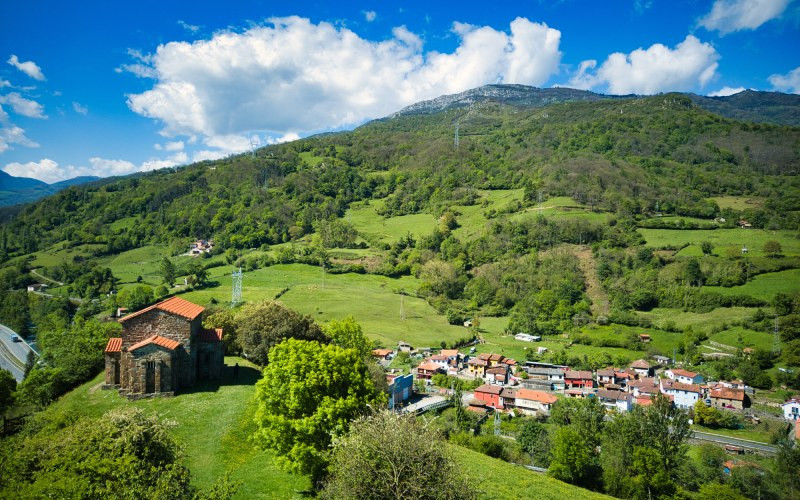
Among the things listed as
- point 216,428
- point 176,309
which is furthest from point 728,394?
point 176,309

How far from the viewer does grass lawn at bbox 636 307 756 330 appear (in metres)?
81.7

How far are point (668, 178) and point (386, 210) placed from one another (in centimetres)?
9665

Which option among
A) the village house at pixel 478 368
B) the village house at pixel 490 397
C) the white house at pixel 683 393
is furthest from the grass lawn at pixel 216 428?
the white house at pixel 683 393

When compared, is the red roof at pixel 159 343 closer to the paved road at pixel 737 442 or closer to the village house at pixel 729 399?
the paved road at pixel 737 442

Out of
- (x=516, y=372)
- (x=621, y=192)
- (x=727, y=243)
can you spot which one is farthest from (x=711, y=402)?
(x=621, y=192)

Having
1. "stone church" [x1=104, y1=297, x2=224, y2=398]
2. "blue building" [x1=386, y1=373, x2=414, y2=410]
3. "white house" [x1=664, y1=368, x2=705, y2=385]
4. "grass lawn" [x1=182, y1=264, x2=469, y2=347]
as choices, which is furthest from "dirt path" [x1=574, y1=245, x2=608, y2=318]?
"stone church" [x1=104, y1=297, x2=224, y2=398]

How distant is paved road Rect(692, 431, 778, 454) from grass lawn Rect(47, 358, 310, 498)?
4788cm

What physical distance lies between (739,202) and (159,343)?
15944 centimetres

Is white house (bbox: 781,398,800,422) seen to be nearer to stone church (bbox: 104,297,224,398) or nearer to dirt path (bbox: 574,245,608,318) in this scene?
dirt path (bbox: 574,245,608,318)

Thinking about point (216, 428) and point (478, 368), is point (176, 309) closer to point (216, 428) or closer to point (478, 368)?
point (216, 428)

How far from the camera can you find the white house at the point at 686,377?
65.7 metres

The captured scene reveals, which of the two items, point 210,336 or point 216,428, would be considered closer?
point 216,428

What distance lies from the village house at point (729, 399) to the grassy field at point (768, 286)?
3478 cm

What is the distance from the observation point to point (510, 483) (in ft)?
74.5
